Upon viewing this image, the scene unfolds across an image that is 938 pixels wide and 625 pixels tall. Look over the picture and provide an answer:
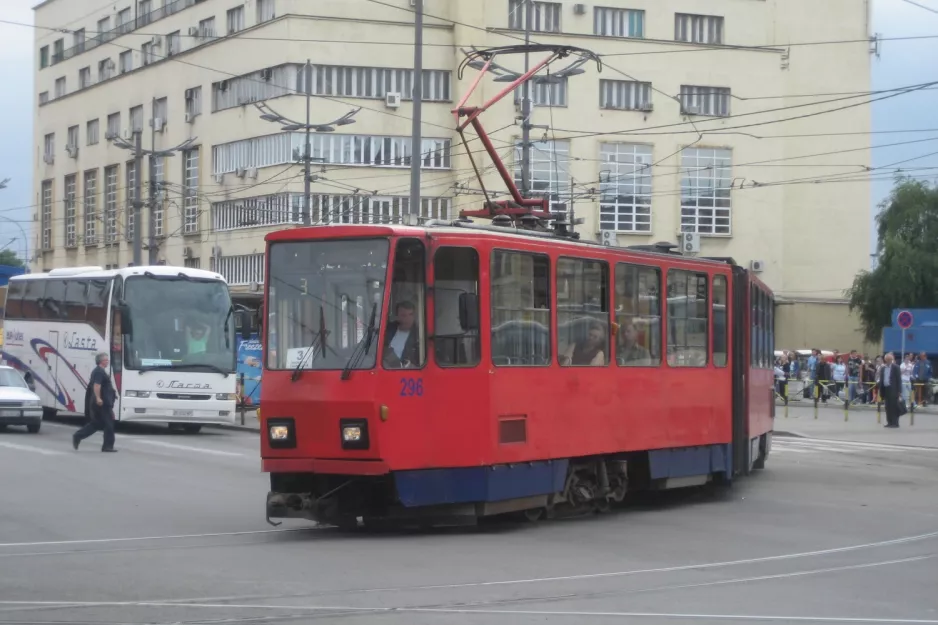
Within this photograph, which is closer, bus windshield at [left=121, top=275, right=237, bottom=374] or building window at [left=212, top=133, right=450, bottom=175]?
bus windshield at [left=121, top=275, right=237, bottom=374]

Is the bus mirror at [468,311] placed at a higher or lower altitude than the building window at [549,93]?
lower

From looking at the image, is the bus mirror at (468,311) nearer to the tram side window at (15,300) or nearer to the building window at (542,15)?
the tram side window at (15,300)

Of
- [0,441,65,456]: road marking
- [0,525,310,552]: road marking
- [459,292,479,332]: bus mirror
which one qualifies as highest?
[459,292,479,332]: bus mirror

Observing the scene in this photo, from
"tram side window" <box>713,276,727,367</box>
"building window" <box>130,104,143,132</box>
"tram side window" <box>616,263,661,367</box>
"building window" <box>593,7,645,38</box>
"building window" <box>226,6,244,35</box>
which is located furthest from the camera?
"building window" <box>130,104,143,132</box>

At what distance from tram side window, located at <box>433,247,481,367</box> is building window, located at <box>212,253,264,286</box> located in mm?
47072

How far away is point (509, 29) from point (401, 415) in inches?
1914

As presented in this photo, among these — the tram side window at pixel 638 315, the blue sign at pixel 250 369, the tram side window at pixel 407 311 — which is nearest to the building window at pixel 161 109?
the blue sign at pixel 250 369

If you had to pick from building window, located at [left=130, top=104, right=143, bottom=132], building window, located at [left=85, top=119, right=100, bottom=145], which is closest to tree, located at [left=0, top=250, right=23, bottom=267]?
building window, located at [left=85, top=119, right=100, bottom=145]

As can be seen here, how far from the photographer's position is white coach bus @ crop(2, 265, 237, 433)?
96.5 ft

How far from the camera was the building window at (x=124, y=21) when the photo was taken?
71688 millimetres

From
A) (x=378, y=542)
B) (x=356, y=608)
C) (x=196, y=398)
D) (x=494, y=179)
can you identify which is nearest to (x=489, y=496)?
(x=378, y=542)

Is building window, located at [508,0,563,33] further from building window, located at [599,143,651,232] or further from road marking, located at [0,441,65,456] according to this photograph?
road marking, located at [0,441,65,456]

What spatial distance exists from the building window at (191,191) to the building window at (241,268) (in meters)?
3.04

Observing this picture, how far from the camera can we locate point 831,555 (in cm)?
1280
